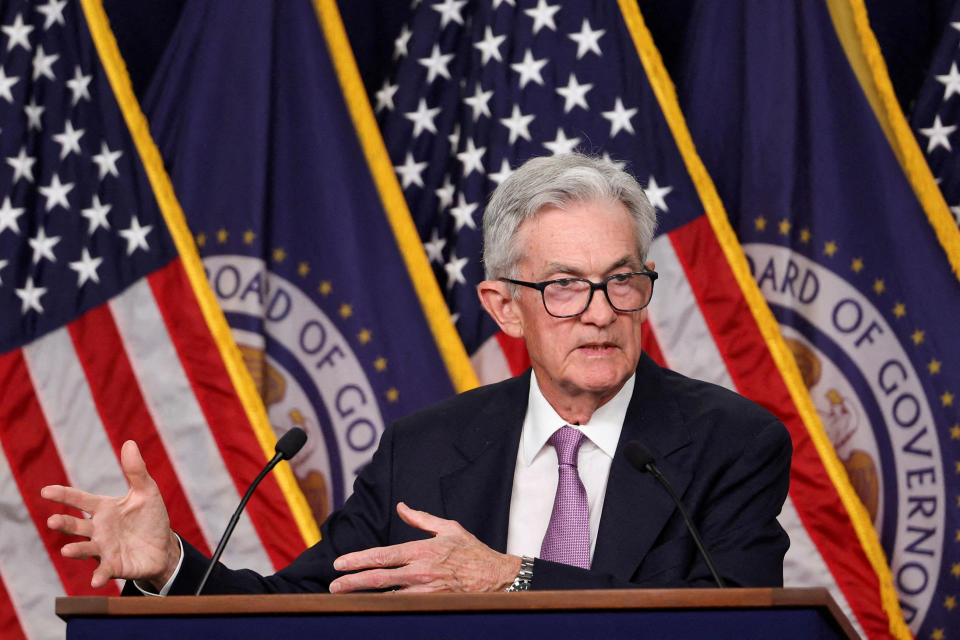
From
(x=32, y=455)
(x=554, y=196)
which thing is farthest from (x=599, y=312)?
(x=32, y=455)

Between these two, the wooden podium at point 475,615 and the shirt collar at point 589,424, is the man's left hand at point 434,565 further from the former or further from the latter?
the shirt collar at point 589,424

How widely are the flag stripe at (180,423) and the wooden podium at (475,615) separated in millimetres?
2016

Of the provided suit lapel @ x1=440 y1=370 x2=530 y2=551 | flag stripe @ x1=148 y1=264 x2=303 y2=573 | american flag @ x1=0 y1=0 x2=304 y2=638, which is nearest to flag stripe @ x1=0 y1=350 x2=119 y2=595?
american flag @ x1=0 y1=0 x2=304 y2=638

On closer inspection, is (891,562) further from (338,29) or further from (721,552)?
(338,29)

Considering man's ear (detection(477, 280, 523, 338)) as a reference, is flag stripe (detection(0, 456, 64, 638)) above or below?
below

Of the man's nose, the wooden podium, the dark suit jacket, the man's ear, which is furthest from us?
the man's ear

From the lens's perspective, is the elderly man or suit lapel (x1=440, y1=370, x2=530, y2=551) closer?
the elderly man

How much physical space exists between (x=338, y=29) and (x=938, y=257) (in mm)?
1865

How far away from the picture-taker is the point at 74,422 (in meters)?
3.48

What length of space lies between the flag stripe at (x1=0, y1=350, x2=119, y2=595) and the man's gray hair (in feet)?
5.65

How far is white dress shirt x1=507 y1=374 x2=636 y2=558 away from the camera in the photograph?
2.17 m

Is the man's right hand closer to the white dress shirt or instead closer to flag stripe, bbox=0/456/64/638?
the white dress shirt

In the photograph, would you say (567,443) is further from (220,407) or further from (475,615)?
(220,407)

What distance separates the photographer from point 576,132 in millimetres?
3559
